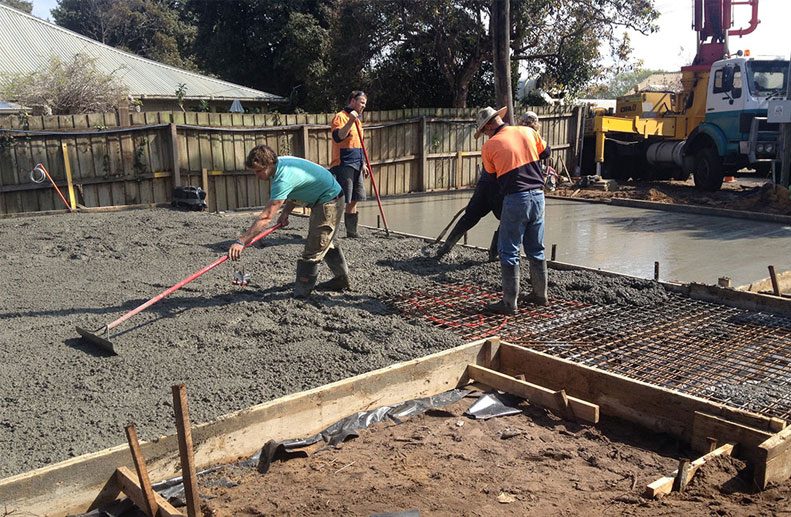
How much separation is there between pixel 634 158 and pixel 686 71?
2366 millimetres

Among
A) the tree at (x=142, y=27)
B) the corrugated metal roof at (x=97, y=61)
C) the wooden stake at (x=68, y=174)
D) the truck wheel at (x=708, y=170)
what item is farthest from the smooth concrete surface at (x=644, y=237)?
the tree at (x=142, y=27)

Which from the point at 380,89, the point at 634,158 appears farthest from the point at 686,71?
the point at 380,89

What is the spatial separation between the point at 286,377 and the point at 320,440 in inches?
23.4

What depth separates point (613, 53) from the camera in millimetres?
16719

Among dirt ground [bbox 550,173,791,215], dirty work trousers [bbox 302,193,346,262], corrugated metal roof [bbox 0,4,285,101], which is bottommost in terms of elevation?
dirt ground [bbox 550,173,791,215]

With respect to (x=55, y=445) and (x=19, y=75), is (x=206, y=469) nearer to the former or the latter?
(x=55, y=445)

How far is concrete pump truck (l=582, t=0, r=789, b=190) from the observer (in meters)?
11.8

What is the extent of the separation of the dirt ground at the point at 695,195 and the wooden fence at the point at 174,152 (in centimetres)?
327

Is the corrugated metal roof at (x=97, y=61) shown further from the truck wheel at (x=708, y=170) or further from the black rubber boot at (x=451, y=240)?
the black rubber boot at (x=451, y=240)

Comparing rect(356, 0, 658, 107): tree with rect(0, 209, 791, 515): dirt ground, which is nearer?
rect(0, 209, 791, 515): dirt ground

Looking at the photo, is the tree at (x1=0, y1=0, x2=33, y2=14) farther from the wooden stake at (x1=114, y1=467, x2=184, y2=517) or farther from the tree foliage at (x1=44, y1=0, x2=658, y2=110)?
the wooden stake at (x1=114, y1=467, x2=184, y2=517)

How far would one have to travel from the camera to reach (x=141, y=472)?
2.43 m

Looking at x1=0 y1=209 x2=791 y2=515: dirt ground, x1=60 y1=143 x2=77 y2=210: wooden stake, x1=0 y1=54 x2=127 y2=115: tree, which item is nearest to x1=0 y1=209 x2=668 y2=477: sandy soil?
x1=0 y1=209 x2=791 y2=515: dirt ground

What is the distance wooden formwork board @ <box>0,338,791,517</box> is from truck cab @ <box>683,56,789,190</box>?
369 inches
